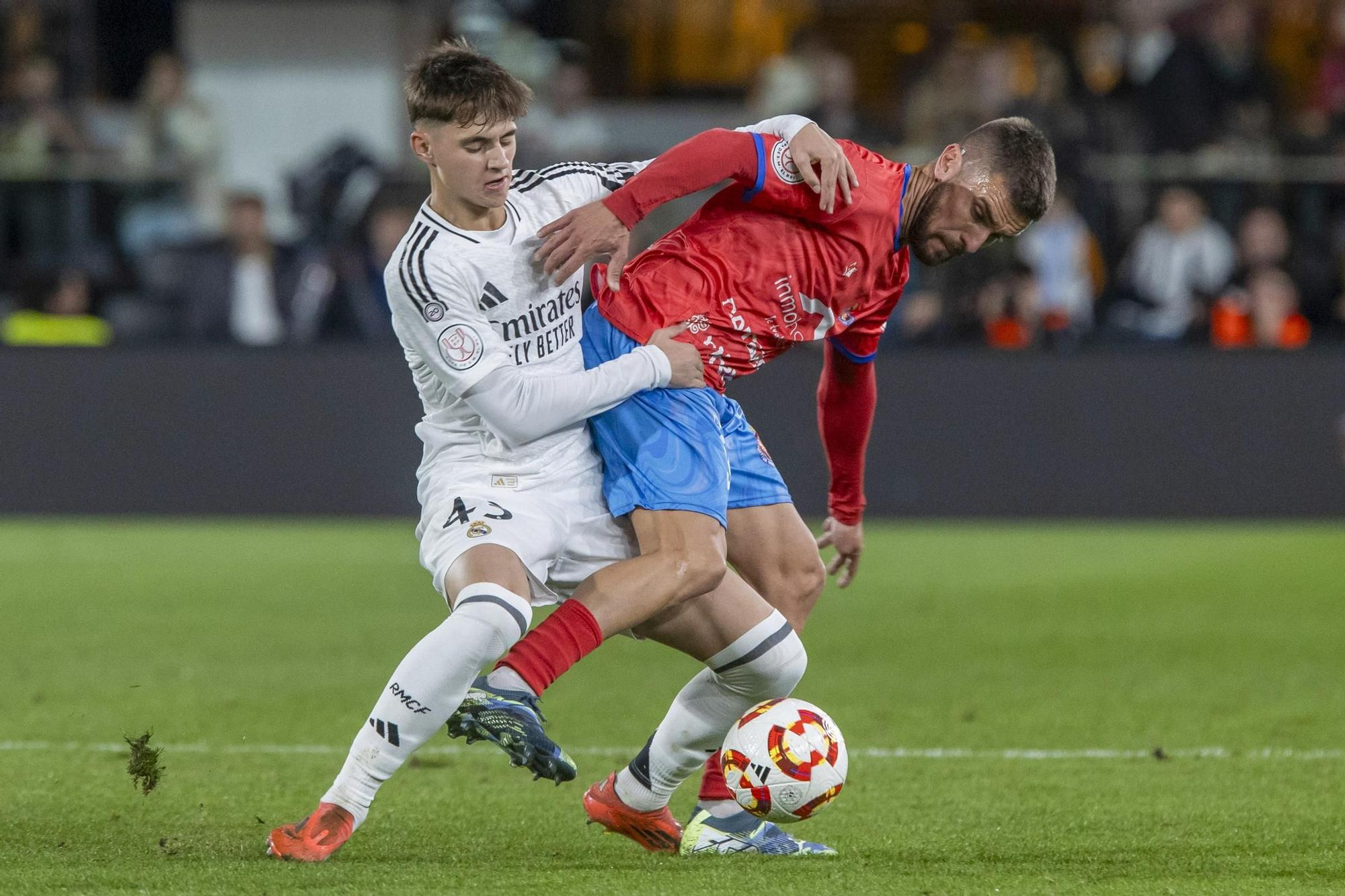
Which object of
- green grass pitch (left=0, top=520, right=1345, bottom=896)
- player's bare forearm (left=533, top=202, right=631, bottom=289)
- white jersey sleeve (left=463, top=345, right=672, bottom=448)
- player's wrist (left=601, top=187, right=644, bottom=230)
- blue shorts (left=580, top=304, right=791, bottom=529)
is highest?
player's wrist (left=601, top=187, right=644, bottom=230)

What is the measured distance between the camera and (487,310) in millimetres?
4203

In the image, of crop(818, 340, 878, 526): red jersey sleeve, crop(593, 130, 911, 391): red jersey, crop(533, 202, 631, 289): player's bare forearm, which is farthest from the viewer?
crop(818, 340, 878, 526): red jersey sleeve

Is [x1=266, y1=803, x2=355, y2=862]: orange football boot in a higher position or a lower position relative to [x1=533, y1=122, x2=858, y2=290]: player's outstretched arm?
lower

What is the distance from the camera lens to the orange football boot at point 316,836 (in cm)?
405

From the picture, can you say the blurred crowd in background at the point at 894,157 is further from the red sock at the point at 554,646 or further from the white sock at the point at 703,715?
the red sock at the point at 554,646

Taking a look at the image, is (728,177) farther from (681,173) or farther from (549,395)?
(549,395)

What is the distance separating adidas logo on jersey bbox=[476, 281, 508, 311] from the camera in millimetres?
4188

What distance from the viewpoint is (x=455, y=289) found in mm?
4141

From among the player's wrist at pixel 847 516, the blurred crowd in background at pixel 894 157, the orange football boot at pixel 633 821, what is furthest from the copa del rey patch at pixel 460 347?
the blurred crowd in background at pixel 894 157

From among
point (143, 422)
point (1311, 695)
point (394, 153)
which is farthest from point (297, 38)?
point (1311, 695)

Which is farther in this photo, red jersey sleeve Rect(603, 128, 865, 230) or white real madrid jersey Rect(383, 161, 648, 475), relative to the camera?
red jersey sleeve Rect(603, 128, 865, 230)

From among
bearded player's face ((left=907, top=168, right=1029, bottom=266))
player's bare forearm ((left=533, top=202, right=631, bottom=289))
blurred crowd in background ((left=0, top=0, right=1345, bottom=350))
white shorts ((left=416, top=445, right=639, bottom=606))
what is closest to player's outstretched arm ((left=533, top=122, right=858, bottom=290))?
player's bare forearm ((left=533, top=202, right=631, bottom=289))

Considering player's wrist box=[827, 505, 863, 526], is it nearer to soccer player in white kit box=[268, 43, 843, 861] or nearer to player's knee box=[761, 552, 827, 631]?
player's knee box=[761, 552, 827, 631]

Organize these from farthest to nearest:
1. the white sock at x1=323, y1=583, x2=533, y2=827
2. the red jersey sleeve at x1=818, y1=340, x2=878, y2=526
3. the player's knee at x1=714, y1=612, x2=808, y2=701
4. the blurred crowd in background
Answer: the blurred crowd in background
the red jersey sleeve at x1=818, y1=340, x2=878, y2=526
the player's knee at x1=714, y1=612, x2=808, y2=701
the white sock at x1=323, y1=583, x2=533, y2=827
